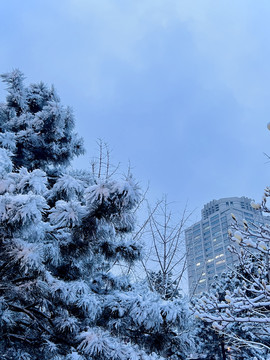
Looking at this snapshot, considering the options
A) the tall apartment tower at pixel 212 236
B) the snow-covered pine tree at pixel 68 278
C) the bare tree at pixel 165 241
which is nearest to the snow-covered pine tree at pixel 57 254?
the snow-covered pine tree at pixel 68 278

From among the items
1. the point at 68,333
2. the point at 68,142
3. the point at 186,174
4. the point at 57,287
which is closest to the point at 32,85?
the point at 68,142

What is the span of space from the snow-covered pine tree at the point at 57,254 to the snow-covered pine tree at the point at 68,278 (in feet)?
0.03

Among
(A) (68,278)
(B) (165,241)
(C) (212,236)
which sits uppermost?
(C) (212,236)

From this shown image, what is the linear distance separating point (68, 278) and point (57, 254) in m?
1.29

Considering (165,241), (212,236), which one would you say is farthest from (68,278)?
(212,236)

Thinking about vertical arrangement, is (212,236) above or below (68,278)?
above

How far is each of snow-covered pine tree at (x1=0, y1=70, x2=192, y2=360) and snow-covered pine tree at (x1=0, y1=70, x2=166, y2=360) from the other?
0.03ft

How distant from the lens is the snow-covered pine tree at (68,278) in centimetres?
240

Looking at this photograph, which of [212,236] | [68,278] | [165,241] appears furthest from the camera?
[212,236]

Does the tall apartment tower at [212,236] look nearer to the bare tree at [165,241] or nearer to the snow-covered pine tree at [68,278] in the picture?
the bare tree at [165,241]

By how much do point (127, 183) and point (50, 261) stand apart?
2.25m

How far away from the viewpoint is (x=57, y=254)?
3414mm

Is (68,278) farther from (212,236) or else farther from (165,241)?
(212,236)

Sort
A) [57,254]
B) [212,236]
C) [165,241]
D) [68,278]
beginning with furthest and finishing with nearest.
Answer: [212,236]
[165,241]
[68,278]
[57,254]
